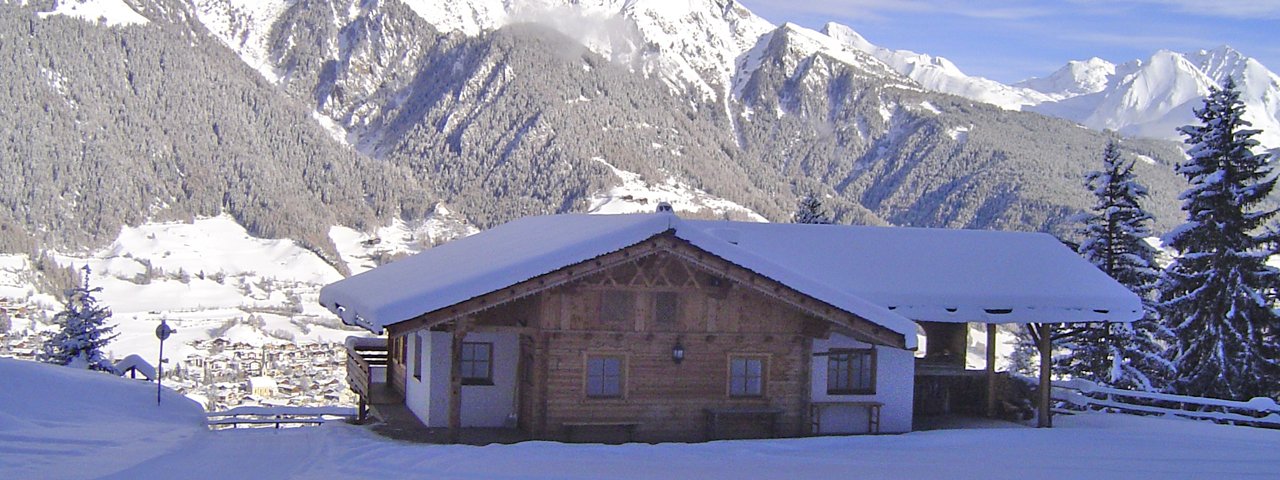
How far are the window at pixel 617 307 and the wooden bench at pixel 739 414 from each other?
6.66 ft

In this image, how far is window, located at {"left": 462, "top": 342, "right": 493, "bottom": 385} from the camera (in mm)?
18531

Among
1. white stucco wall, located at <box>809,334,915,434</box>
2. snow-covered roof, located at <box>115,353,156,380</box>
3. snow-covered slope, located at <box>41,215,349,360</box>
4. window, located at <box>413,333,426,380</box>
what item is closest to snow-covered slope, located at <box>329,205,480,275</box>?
snow-covered slope, located at <box>41,215,349,360</box>

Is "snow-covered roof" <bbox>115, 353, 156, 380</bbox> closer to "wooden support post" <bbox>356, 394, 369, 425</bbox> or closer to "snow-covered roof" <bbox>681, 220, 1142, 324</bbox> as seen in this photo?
"wooden support post" <bbox>356, 394, 369, 425</bbox>

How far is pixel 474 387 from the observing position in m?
18.4

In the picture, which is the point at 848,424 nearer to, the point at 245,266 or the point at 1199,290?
the point at 1199,290

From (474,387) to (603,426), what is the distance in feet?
7.05

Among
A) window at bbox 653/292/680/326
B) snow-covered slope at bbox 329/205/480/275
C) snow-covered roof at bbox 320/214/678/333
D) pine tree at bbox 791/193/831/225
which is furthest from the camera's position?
snow-covered slope at bbox 329/205/480/275

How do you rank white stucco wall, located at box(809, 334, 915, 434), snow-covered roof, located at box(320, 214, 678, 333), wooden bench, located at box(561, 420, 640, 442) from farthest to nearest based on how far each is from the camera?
white stucco wall, located at box(809, 334, 915, 434), wooden bench, located at box(561, 420, 640, 442), snow-covered roof, located at box(320, 214, 678, 333)

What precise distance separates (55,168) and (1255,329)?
17899 centimetres

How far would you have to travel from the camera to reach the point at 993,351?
2205cm

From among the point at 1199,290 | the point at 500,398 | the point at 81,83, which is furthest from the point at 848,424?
the point at 81,83

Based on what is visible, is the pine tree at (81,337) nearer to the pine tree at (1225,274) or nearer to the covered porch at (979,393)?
the covered porch at (979,393)

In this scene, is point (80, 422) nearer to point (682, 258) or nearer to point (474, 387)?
point (474, 387)

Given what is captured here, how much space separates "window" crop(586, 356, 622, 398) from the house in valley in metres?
0.02
